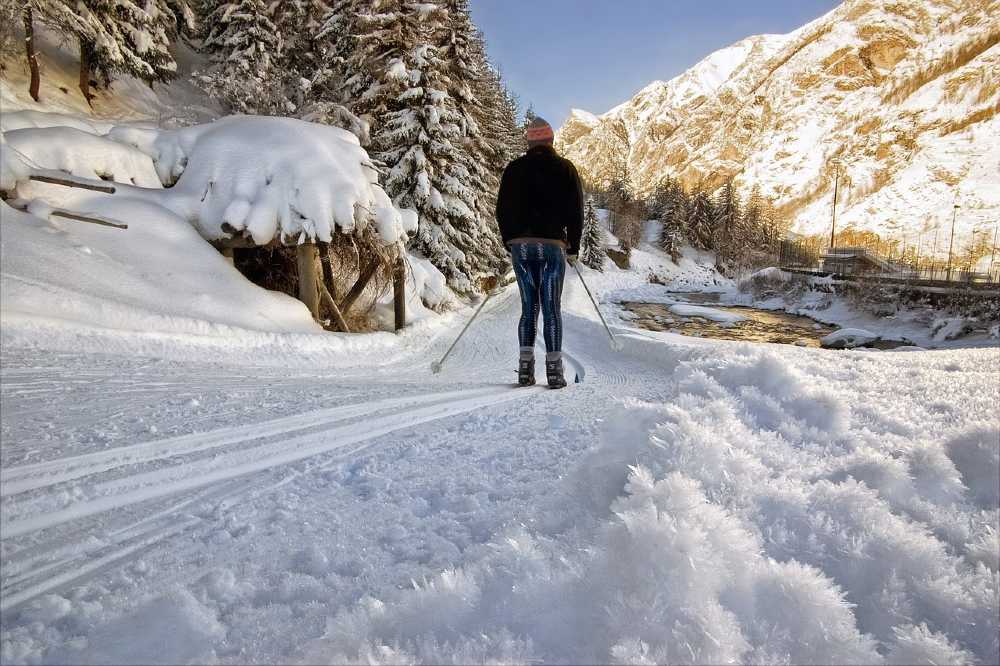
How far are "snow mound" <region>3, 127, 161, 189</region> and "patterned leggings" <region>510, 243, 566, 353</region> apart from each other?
735 cm

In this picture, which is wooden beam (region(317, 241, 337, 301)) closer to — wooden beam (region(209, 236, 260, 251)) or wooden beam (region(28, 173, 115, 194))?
wooden beam (region(209, 236, 260, 251))

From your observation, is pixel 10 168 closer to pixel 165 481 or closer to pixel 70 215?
pixel 70 215

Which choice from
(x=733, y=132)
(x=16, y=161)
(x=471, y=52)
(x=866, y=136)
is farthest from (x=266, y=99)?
(x=733, y=132)

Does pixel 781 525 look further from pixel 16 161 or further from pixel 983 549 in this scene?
pixel 16 161

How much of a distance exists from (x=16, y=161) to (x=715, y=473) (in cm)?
838

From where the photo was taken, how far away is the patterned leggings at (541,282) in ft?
13.1

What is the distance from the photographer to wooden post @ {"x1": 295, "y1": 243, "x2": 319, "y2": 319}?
8797 millimetres

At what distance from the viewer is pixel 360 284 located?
34.4ft

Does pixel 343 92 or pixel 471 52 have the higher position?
pixel 471 52

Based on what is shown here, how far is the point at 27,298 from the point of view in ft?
14.6

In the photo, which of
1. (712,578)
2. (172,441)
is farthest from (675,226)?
(712,578)

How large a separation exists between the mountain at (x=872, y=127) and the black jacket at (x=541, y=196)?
90.5 meters

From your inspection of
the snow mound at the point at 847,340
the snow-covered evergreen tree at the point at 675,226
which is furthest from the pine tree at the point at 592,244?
the snow mound at the point at 847,340

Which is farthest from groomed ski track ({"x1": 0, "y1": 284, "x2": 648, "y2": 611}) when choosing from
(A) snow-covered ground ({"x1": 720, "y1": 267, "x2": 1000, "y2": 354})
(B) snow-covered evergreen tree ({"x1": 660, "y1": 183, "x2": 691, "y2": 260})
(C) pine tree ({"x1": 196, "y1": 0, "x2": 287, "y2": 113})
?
(B) snow-covered evergreen tree ({"x1": 660, "y1": 183, "x2": 691, "y2": 260})
